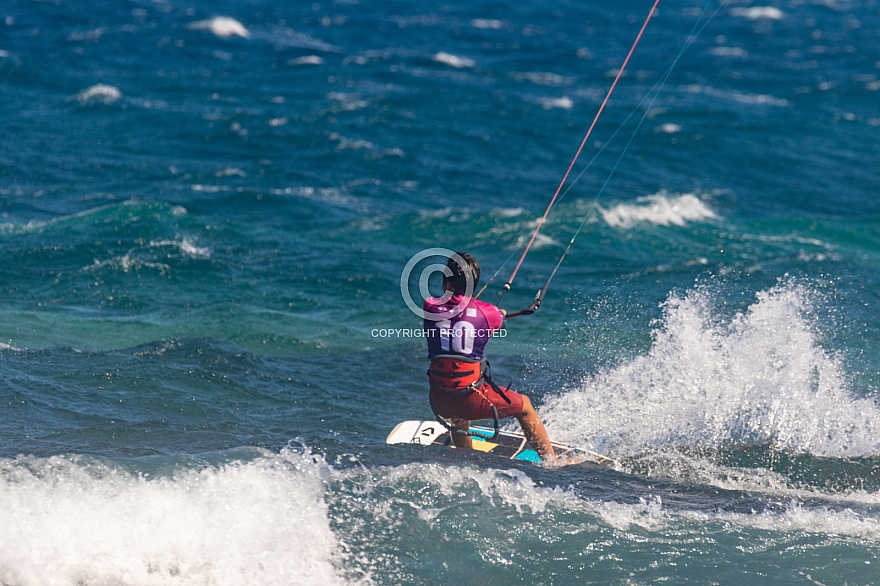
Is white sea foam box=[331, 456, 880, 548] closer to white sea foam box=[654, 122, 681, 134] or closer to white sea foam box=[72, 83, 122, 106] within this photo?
white sea foam box=[654, 122, 681, 134]

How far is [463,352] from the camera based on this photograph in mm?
6984

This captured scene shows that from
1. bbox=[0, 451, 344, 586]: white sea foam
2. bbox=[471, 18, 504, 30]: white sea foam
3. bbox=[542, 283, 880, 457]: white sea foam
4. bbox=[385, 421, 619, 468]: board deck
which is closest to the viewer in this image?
bbox=[0, 451, 344, 586]: white sea foam

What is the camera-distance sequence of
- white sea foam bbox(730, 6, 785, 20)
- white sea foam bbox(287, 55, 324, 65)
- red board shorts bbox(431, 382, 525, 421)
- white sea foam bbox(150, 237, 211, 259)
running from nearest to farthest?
red board shorts bbox(431, 382, 525, 421) < white sea foam bbox(150, 237, 211, 259) < white sea foam bbox(287, 55, 324, 65) < white sea foam bbox(730, 6, 785, 20)

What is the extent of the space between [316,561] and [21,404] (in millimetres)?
4391

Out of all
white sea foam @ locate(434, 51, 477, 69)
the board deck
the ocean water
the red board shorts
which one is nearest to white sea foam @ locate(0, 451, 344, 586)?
the ocean water

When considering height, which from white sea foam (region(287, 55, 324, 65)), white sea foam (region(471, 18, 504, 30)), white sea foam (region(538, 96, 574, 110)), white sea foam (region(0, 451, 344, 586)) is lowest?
white sea foam (region(0, 451, 344, 586))

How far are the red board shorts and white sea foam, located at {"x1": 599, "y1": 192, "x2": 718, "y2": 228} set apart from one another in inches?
498

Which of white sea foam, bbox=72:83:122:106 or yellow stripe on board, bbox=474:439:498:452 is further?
white sea foam, bbox=72:83:122:106

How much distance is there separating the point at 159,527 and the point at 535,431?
349 cm

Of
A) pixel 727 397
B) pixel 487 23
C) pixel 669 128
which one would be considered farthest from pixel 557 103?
pixel 727 397

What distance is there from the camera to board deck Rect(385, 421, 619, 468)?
26.2 feet

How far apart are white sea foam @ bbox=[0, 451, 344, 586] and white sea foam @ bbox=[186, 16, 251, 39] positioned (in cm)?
3496

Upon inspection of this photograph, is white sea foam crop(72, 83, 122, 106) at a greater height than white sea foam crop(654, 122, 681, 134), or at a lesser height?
lesser

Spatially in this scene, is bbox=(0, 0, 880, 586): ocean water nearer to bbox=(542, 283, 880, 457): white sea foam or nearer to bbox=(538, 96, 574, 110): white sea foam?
bbox=(542, 283, 880, 457): white sea foam
